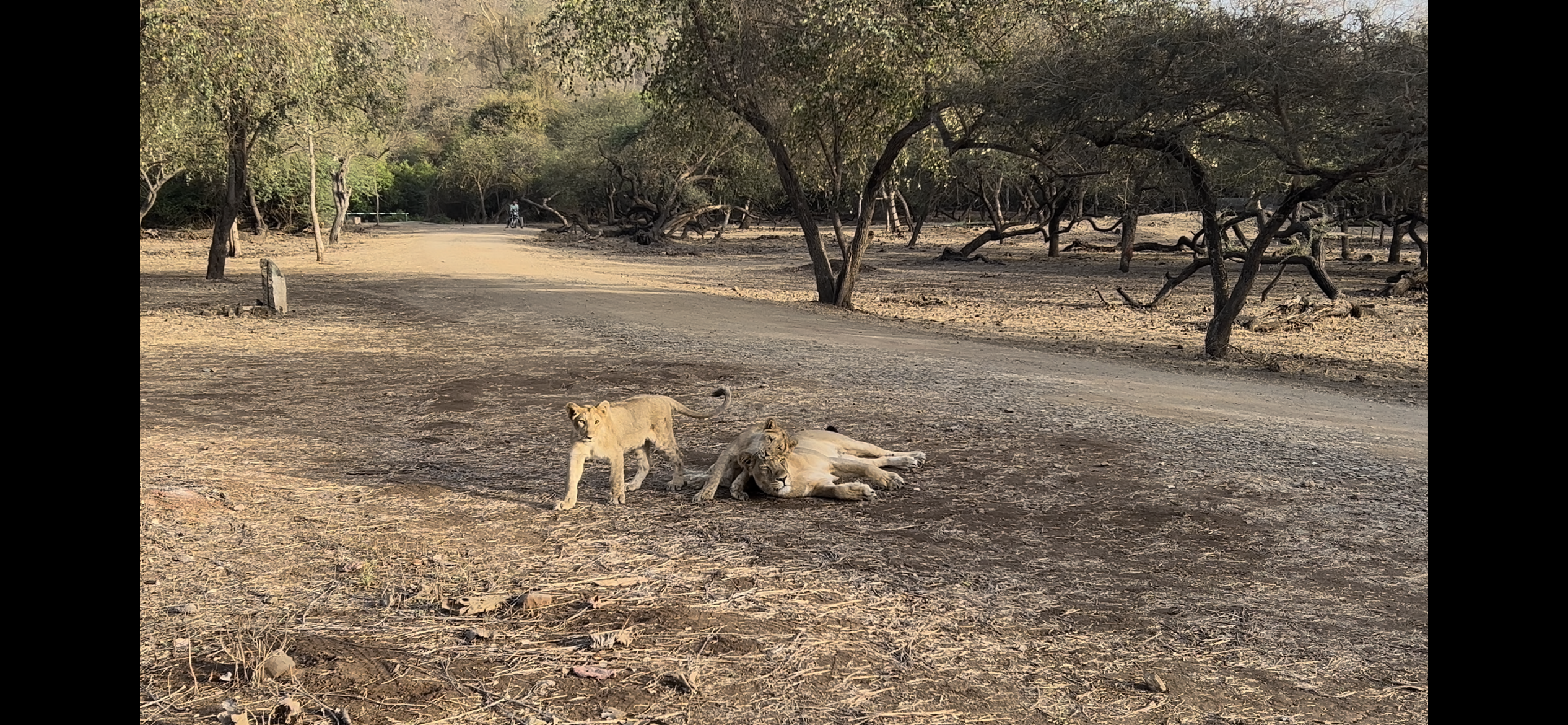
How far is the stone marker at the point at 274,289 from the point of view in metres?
17.0

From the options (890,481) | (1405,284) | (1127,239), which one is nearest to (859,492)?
(890,481)

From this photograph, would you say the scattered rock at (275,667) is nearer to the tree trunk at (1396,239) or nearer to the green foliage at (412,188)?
the tree trunk at (1396,239)

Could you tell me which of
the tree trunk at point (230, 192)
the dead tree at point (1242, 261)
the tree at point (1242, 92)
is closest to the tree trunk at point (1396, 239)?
the dead tree at point (1242, 261)

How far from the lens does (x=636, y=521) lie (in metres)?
5.82

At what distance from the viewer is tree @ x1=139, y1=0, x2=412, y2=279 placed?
44.0 ft

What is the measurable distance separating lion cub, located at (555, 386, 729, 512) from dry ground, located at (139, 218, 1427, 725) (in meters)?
0.20

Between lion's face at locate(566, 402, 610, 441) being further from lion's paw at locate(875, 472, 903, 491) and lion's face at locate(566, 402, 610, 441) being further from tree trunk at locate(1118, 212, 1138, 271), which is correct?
tree trunk at locate(1118, 212, 1138, 271)

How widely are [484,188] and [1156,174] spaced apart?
54.2m

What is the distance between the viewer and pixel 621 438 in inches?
244

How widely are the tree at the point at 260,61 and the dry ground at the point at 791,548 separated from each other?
3.75m

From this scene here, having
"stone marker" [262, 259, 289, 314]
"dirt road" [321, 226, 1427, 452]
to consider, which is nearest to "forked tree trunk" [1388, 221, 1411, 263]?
"dirt road" [321, 226, 1427, 452]

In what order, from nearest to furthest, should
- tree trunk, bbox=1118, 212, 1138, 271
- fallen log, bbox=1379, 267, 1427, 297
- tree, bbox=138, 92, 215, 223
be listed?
1. tree, bbox=138, 92, 215, 223
2. fallen log, bbox=1379, 267, 1427, 297
3. tree trunk, bbox=1118, 212, 1138, 271

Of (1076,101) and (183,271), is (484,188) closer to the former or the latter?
(183,271)

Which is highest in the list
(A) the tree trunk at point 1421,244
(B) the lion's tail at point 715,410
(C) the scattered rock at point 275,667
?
(A) the tree trunk at point 1421,244
